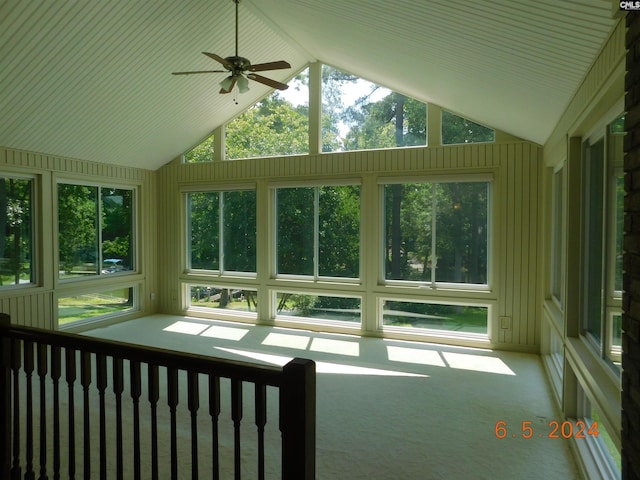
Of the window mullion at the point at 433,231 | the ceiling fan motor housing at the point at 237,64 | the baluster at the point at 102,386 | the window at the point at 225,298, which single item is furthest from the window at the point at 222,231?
the baluster at the point at 102,386

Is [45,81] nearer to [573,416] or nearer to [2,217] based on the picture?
[2,217]

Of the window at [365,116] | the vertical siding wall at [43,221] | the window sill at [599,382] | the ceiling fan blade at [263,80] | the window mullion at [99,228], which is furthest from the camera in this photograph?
the window mullion at [99,228]

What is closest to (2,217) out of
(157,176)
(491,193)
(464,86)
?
(157,176)

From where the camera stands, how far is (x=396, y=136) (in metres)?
5.73

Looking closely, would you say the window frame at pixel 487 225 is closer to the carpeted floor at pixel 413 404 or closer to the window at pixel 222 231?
the carpeted floor at pixel 413 404

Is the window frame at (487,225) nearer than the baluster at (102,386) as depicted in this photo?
No

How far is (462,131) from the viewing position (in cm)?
540

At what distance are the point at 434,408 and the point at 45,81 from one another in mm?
5302

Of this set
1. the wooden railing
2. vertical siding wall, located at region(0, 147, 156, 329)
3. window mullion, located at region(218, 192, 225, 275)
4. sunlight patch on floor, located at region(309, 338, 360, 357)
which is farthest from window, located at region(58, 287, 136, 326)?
the wooden railing

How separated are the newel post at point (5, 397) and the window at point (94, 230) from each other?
14.6ft

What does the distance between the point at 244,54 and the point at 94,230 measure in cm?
368

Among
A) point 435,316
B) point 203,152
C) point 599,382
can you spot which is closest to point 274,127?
point 203,152

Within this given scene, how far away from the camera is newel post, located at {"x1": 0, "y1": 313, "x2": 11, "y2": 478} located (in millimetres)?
2033

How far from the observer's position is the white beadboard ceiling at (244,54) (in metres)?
2.50
